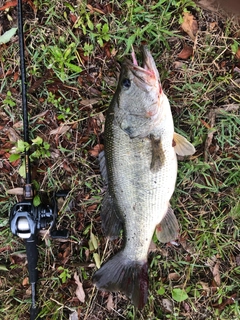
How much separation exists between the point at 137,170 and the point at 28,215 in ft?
3.28

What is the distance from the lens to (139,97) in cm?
236

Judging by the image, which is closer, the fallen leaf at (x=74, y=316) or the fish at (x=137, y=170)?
the fish at (x=137, y=170)

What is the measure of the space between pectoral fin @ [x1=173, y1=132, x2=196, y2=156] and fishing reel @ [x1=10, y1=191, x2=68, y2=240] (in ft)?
3.65

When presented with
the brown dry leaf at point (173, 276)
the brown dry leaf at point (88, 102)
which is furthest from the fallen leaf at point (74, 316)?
the brown dry leaf at point (88, 102)

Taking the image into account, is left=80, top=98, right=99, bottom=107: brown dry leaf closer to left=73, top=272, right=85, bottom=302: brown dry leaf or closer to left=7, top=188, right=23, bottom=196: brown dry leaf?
left=7, top=188, right=23, bottom=196: brown dry leaf

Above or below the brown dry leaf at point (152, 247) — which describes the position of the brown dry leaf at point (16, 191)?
above

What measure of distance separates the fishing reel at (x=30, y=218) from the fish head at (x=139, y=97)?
3.34ft

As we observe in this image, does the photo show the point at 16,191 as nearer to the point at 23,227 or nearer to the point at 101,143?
the point at 23,227

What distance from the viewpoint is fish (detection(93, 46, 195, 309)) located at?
2.36 meters

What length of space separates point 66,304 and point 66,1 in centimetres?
252

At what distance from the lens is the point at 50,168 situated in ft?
10.2

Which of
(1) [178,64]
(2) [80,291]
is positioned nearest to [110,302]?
(2) [80,291]

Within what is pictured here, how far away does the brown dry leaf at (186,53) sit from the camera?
9.34ft

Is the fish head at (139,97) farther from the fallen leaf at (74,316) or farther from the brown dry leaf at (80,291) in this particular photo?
the fallen leaf at (74,316)
